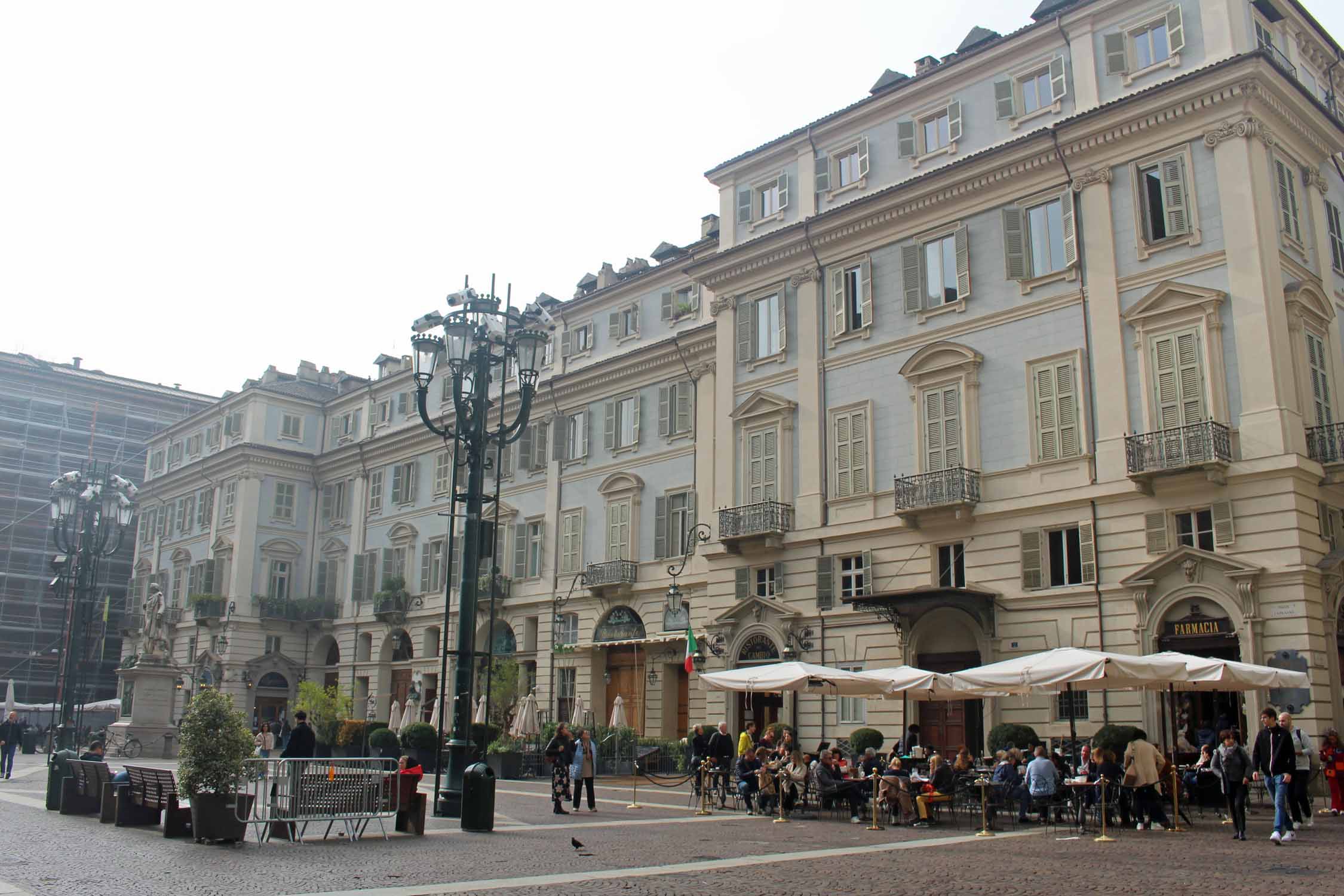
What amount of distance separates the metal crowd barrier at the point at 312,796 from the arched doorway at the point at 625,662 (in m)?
20.6

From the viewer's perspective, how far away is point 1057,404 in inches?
1014

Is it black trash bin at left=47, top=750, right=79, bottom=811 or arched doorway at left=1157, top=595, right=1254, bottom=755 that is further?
arched doorway at left=1157, top=595, right=1254, bottom=755

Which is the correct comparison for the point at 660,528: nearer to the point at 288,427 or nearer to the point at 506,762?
the point at 506,762

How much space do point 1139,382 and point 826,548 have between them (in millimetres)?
8704

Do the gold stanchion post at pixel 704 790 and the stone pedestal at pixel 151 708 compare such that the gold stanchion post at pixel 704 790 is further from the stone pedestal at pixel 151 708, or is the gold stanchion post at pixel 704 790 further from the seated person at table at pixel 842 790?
the stone pedestal at pixel 151 708

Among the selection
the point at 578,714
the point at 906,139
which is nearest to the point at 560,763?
the point at 578,714

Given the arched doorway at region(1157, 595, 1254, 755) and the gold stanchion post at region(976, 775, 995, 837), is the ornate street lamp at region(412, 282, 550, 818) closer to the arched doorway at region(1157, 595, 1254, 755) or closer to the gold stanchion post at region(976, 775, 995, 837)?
the gold stanchion post at region(976, 775, 995, 837)

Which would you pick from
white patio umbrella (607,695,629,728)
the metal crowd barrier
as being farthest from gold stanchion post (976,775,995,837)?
white patio umbrella (607,695,629,728)

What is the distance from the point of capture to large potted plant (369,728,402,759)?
33.7 meters

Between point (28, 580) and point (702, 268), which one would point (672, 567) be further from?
point (28, 580)

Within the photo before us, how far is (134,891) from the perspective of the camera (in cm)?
1025

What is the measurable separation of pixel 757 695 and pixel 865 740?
4.81 m

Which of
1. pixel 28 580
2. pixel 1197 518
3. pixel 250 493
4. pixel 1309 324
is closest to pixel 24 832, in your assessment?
pixel 1197 518

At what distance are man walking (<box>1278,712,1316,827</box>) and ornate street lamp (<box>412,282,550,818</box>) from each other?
11.1 meters
